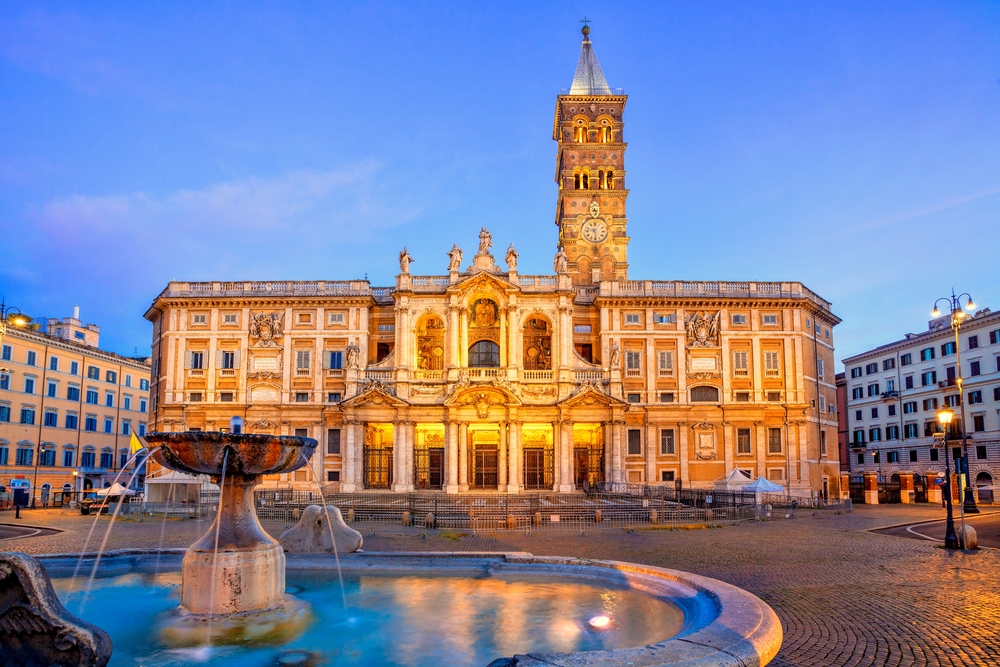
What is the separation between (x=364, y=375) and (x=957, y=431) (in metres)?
45.3

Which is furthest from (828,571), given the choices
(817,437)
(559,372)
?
(817,437)

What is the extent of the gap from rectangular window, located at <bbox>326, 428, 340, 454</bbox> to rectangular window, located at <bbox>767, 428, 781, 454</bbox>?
28.6 metres

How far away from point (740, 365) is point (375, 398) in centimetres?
2466

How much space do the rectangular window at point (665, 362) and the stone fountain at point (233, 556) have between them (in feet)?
139

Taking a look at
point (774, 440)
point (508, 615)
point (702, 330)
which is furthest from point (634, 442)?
point (508, 615)

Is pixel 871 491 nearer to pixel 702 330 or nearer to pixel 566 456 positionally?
pixel 702 330

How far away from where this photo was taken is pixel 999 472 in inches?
2174

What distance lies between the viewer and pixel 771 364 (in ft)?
168

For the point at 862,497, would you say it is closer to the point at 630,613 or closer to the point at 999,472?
the point at 999,472

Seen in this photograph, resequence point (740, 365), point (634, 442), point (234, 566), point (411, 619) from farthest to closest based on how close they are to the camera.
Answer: point (740, 365) < point (634, 442) < point (411, 619) < point (234, 566)

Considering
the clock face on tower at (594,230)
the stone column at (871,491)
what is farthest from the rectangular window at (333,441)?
the stone column at (871,491)

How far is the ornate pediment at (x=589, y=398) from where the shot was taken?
47.2 metres

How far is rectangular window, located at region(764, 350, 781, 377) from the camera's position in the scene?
2012 inches

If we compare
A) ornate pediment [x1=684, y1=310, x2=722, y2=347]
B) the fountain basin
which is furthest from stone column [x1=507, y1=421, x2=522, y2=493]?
the fountain basin
